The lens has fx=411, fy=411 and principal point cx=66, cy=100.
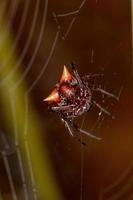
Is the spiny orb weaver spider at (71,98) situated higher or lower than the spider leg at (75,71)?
lower

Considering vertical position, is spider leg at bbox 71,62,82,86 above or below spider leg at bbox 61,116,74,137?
above

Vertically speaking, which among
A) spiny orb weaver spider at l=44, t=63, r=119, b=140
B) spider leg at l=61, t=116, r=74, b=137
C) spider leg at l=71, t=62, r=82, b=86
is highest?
spider leg at l=71, t=62, r=82, b=86

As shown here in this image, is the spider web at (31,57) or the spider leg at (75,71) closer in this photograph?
the spider web at (31,57)

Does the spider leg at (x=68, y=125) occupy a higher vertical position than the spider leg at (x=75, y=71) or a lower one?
lower

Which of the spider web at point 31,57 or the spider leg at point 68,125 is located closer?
the spider web at point 31,57

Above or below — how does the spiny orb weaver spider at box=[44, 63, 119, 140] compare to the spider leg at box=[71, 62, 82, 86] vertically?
below

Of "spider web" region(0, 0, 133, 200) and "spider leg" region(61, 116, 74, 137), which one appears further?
"spider leg" region(61, 116, 74, 137)

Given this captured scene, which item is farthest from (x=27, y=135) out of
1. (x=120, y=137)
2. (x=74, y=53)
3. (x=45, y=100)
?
(x=120, y=137)

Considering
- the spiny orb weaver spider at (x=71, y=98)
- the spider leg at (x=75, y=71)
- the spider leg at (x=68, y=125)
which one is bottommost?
the spider leg at (x=68, y=125)

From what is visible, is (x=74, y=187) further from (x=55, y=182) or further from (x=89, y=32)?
(x=89, y=32)
